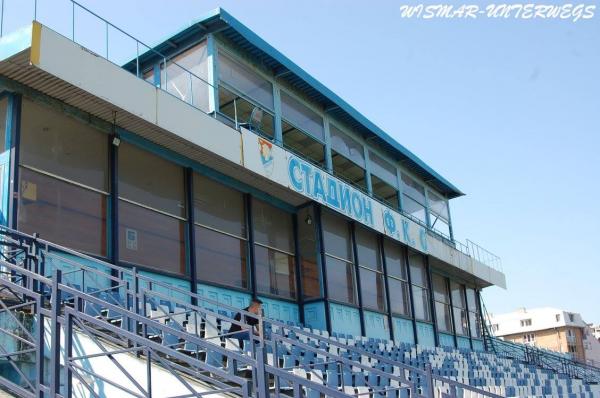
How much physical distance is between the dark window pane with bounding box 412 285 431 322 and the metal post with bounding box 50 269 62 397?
596 inches

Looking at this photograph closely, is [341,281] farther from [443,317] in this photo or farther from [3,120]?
[3,120]

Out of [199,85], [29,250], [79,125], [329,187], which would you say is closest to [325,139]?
[329,187]

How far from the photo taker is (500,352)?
28.1 m

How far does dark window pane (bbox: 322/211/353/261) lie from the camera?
15922mm

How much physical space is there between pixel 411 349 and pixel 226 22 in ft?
29.0

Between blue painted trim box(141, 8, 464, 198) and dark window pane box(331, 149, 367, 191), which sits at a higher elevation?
blue painted trim box(141, 8, 464, 198)

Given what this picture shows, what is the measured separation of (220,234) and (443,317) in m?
11.6

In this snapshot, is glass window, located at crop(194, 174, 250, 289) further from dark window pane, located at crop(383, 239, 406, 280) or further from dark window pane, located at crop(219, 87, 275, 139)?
dark window pane, located at crop(383, 239, 406, 280)

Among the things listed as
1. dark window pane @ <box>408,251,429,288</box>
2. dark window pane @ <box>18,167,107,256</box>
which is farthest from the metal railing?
dark window pane @ <box>408,251,429,288</box>

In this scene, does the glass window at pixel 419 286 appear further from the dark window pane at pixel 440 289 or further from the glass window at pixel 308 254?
the glass window at pixel 308 254

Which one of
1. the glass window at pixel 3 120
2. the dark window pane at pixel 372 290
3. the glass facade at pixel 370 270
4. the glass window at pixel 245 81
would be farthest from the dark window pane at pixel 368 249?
the glass window at pixel 3 120

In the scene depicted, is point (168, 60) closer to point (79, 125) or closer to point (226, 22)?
point (226, 22)

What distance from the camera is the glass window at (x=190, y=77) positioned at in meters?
13.6

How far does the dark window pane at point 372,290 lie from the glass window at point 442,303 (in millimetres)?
4153
